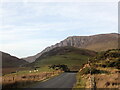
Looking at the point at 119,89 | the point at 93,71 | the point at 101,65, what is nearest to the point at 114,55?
the point at 101,65

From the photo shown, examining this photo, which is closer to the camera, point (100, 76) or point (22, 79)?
point (100, 76)

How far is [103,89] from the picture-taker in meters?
28.1

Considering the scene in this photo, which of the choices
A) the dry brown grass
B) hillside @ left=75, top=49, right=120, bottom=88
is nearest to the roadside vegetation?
the dry brown grass

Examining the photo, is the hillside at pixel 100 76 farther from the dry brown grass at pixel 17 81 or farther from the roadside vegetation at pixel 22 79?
the dry brown grass at pixel 17 81

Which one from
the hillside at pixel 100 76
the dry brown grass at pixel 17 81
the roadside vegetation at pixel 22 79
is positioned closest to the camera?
the hillside at pixel 100 76

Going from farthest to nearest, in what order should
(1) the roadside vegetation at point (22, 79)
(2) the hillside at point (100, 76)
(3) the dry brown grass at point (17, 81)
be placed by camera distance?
(1) the roadside vegetation at point (22, 79)
(3) the dry brown grass at point (17, 81)
(2) the hillside at point (100, 76)

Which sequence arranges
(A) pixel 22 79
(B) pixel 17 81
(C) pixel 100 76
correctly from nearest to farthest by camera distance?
(B) pixel 17 81, (C) pixel 100 76, (A) pixel 22 79

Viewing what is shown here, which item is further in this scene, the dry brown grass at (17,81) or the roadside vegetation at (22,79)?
the roadside vegetation at (22,79)

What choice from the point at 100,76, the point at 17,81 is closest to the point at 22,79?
the point at 17,81

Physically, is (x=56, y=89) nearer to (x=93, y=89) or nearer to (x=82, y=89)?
(x=82, y=89)

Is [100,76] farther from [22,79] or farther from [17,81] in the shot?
[22,79]

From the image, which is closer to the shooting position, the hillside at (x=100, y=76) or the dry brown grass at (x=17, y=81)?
the hillside at (x=100, y=76)

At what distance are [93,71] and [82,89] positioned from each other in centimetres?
3079

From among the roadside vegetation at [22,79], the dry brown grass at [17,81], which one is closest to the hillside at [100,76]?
the roadside vegetation at [22,79]
